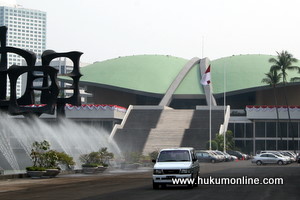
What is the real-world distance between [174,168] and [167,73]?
349 ft

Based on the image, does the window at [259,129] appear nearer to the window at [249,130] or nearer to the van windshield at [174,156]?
the window at [249,130]

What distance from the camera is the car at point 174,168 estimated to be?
2639cm

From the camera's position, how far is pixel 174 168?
26391 mm

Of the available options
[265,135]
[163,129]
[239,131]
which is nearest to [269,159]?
[163,129]

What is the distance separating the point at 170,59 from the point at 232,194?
117416 mm

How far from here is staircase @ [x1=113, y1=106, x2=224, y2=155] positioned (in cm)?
9350

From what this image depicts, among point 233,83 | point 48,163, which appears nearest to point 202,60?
point 233,83

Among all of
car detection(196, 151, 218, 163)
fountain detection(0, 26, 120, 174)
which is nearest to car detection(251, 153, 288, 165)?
car detection(196, 151, 218, 163)

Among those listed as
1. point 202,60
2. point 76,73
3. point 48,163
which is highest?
point 202,60

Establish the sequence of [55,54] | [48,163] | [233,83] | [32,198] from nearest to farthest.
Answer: [32,198]
[48,163]
[55,54]
[233,83]

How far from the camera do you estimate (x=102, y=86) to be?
126625 millimetres

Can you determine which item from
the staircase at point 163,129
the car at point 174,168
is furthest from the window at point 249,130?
the car at point 174,168

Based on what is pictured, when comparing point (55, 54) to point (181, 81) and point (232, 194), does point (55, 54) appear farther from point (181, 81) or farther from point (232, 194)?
point (181, 81)

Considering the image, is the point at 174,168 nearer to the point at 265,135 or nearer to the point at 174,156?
the point at 174,156
